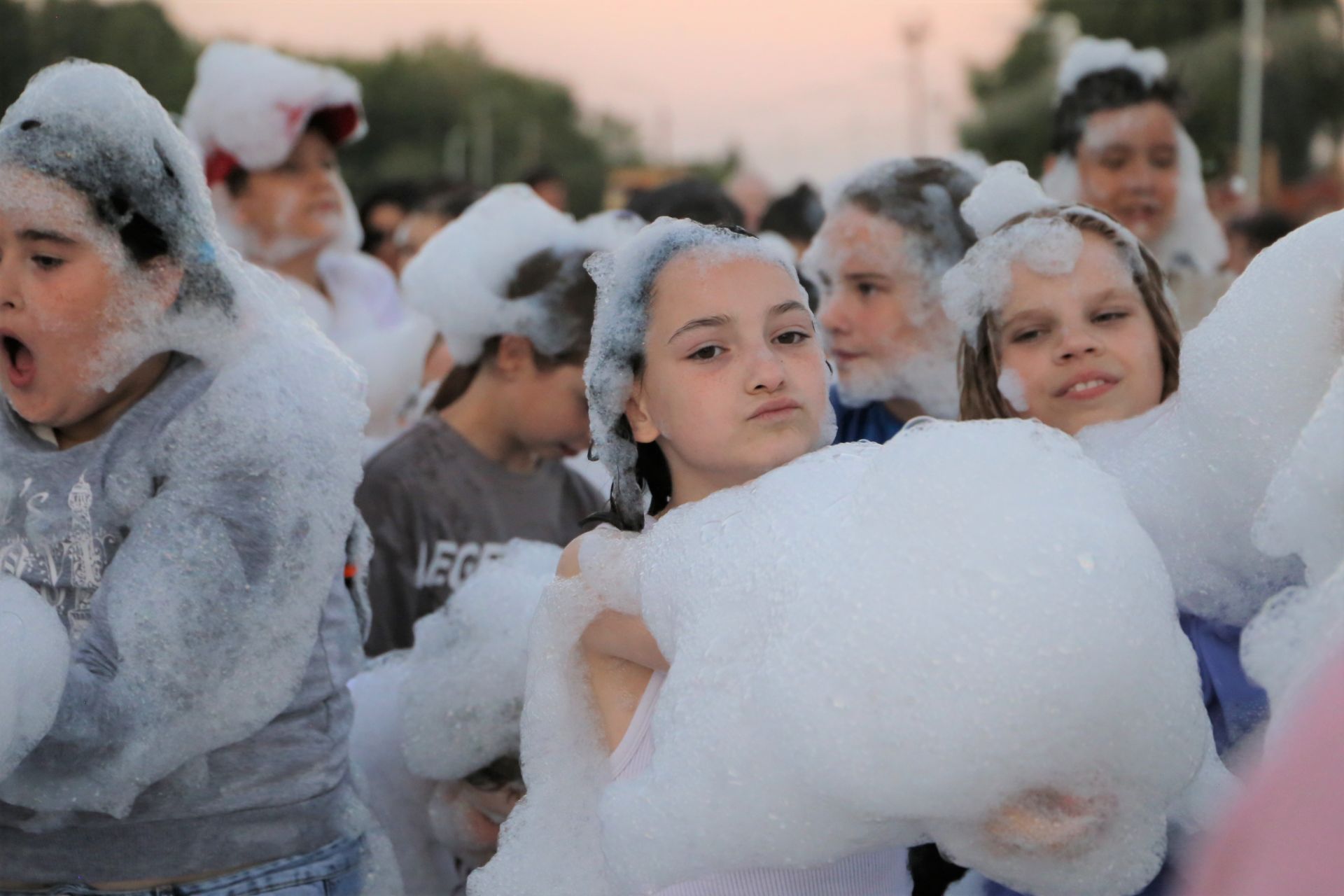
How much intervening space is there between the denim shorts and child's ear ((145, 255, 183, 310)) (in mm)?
881

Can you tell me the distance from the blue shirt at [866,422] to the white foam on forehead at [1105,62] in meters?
1.83

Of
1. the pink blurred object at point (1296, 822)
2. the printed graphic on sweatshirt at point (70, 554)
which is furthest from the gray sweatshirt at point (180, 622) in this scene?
the pink blurred object at point (1296, 822)

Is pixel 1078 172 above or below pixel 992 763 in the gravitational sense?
below

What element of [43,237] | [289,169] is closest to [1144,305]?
[43,237]

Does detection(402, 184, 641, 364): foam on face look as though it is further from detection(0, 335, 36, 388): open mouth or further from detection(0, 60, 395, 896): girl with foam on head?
detection(0, 335, 36, 388): open mouth

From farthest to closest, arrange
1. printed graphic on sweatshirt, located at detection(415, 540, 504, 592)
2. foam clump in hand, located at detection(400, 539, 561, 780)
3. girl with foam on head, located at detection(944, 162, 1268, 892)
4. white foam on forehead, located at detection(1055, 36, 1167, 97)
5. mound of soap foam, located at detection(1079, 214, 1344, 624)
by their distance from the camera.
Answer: white foam on forehead, located at detection(1055, 36, 1167, 97)
printed graphic on sweatshirt, located at detection(415, 540, 504, 592)
foam clump in hand, located at detection(400, 539, 561, 780)
girl with foam on head, located at detection(944, 162, 1268, 892)
mound of soap foam, located at detection(1079, 214, 1344, 624)

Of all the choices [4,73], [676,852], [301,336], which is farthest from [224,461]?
[4,73]

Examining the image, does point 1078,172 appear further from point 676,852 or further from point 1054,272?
point 676,852

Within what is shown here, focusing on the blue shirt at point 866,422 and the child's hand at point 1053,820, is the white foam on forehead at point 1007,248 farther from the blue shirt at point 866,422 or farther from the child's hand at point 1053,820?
the child's hand at point 1053,820

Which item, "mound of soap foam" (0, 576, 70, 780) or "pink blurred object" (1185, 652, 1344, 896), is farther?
"mound of soap foam" (0, 576, 70, 780)

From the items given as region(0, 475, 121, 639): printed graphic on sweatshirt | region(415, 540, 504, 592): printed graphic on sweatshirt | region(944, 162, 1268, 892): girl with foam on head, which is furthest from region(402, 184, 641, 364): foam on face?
region(0, 475, 121, 639): printed graphic on sweatshirt

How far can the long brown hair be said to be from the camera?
267 centimetres

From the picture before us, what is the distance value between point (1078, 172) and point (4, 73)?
19.7ft

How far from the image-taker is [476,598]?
285cm
